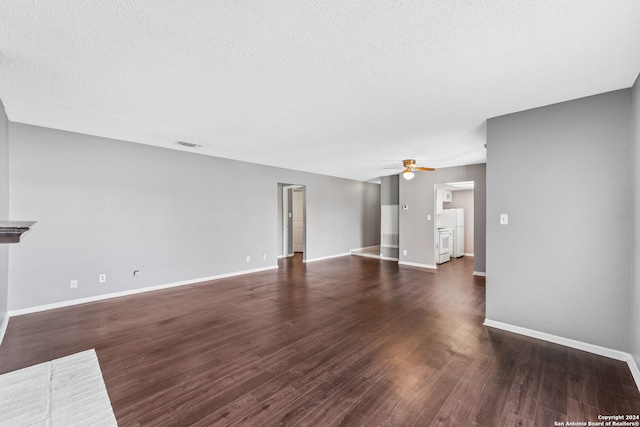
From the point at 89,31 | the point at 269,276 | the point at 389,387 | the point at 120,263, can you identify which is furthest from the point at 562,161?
the point at 120,263

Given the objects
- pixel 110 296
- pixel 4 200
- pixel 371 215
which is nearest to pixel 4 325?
pixel 110 296

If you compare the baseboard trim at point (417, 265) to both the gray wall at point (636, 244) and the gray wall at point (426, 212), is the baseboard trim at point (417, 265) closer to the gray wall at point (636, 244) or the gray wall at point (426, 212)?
the gray wall at point (426, 212)

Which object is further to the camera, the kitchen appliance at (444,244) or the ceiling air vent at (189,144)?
the kitchen appliance at (444,244)

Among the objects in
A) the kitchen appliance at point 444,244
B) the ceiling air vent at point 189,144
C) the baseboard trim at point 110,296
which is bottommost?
the baseboard trim at point 110,296

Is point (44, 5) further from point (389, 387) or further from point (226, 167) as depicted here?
point (226, 167)

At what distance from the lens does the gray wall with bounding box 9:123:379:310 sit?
144 inches

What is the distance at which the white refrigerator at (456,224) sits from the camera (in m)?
7.83

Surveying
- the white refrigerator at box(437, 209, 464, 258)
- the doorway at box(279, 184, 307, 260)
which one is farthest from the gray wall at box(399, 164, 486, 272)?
the doorway at box(279, 184, 307, 260)

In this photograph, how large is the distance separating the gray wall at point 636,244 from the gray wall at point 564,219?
120 millimetres

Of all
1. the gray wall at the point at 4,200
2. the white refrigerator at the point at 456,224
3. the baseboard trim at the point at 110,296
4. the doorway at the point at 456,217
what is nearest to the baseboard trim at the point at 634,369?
the doorway at the point at 456,217

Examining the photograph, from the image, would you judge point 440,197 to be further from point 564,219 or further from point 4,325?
point 4,325

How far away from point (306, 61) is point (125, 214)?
161 inches

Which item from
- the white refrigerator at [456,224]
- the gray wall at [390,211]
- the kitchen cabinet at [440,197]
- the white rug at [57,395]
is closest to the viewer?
the white rug at [57,395]

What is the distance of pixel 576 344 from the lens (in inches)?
106
